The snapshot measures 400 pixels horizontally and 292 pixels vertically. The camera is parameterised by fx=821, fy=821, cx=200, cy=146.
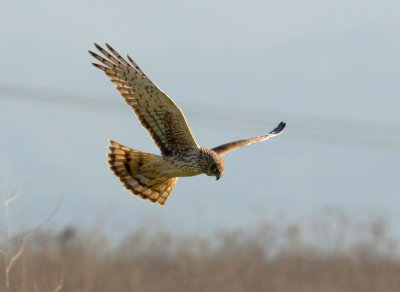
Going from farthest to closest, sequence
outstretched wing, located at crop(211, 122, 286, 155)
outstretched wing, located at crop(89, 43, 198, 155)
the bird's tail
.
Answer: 1. outstretched wing, located at crop(211, 122, 286, 155)
2. the bird's tail
3. outstretched wing, located at crop(89, 43, 198, 155)

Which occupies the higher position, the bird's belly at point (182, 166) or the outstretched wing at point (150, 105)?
the outstretched wing at point (150, 105)

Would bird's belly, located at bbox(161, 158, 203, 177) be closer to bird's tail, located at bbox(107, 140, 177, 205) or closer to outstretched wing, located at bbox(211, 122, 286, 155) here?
bird's tail, located at bbox(107, 140, 177, 205)

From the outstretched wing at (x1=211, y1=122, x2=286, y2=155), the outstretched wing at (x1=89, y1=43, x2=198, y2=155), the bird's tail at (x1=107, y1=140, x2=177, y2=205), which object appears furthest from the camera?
the outstretched wing at (x1=211, y1=122, x2=286, y2=155)

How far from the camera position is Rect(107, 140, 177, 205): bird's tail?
24.9 ft

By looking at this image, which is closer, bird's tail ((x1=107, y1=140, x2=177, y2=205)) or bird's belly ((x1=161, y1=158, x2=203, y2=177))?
bird's belly ((x1=161, y1=158, x2=203, y2=177))

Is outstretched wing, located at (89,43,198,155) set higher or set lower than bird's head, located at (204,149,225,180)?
higher

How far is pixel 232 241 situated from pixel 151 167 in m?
14.5

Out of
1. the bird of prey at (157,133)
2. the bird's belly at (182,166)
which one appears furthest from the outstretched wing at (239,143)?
the bird's belly at (182,166)

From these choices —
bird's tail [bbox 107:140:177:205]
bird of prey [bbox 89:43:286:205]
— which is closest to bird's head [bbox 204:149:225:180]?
bird of prey [bbox 89:43:286:205]

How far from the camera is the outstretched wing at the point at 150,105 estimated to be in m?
7.04

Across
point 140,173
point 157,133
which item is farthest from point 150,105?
point 140,173

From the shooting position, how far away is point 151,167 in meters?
7.58

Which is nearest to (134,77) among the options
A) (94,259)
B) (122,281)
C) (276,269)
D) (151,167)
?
(151,167)

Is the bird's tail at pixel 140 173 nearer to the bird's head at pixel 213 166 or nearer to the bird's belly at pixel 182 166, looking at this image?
the bird's belly at pixel 182 166
